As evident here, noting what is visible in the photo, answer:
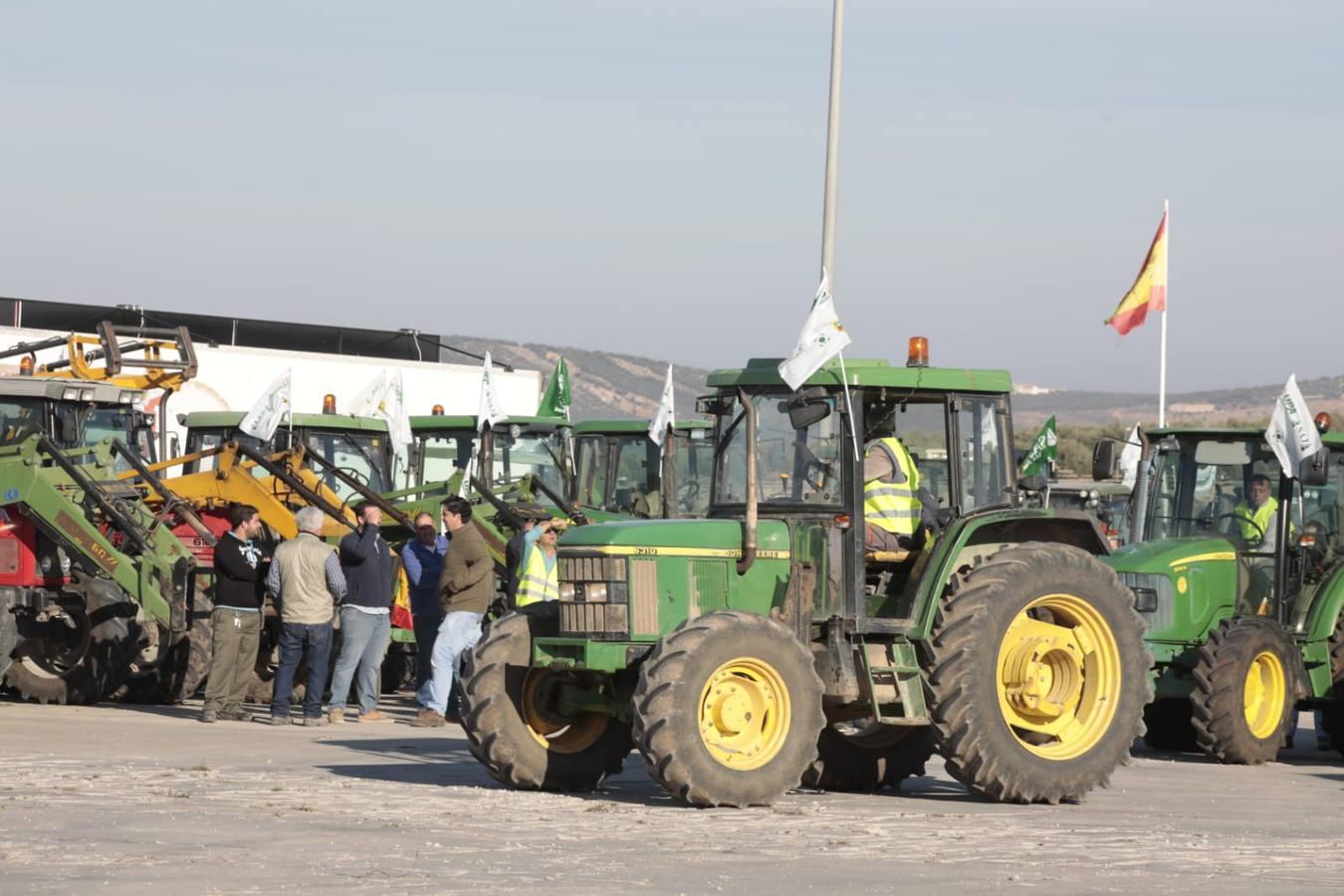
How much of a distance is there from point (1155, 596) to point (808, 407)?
18.0ft

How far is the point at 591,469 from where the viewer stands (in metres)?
25.9

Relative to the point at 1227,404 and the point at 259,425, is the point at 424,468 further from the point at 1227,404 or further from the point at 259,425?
the point at 1227,404

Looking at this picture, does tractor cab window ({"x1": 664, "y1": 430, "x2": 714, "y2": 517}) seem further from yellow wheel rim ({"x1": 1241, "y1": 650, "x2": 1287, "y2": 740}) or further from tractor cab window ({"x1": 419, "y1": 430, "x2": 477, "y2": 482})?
yellow wheel rim ({"x1": 1241, "y1": 650, "x2": 1287, "y2": 740})

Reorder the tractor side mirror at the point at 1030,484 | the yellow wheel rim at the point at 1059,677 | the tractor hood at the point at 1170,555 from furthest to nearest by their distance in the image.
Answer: the tractor hood at the point at 1170,555 < the tractor side mirror at the point at 1030,484 < the yellow wheel rim at the point at 1059,677

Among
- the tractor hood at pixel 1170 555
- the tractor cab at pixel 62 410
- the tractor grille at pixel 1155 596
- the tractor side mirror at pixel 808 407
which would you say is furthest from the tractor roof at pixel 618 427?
the tractor side mirror at pixel 808 407

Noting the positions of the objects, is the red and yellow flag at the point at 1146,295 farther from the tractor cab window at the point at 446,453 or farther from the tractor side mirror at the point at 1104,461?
the tractor side mirror at the point at 1104,461

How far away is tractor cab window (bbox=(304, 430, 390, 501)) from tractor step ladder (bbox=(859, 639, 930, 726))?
498 inches

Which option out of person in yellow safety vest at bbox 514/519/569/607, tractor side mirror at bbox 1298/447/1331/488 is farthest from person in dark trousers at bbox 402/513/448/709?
tractor side mirror at bbox 1298/447/1331/488

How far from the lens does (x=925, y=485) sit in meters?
12.6

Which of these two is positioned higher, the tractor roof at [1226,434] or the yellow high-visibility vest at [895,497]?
the tractor roof at [1226,434]

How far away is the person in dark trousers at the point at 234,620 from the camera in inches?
695

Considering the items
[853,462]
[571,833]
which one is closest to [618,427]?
[853,462]

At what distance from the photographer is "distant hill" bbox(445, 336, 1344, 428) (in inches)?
4897

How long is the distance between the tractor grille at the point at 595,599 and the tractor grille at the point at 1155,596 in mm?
5905
